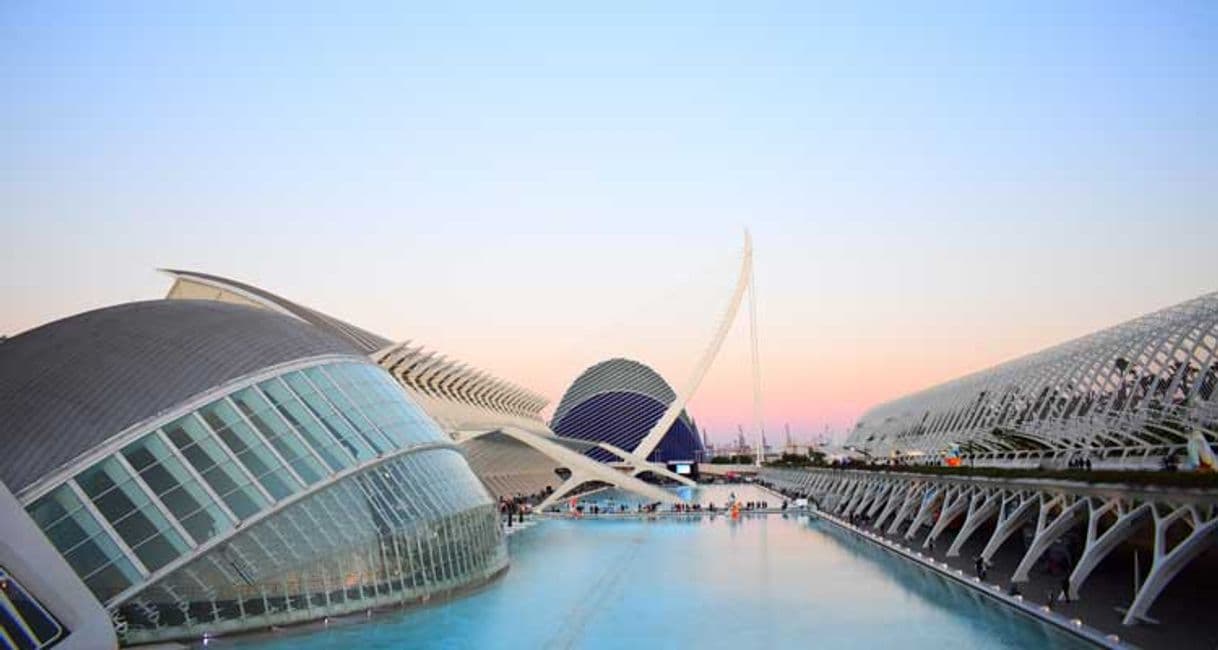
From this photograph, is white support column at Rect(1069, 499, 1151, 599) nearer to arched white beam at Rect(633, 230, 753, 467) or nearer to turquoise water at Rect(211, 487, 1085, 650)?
turquoise water at Rect(211, 487, 1085, 650)

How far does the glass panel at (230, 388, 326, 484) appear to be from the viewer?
23.4m

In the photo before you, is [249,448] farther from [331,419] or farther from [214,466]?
[331,419]

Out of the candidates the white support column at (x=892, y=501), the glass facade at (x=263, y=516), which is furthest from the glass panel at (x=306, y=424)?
the white support column at (x=892, y=501)

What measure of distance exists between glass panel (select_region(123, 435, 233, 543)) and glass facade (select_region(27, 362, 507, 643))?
0.08 ft

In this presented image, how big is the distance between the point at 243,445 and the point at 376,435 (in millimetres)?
4413

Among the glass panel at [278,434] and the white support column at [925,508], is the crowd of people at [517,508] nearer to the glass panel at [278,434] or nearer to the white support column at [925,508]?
the white support column at [925,508]

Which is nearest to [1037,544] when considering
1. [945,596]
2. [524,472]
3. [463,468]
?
[945,596]

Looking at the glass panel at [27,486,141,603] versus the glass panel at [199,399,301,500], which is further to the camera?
the glass panel at [199,399,301,500]

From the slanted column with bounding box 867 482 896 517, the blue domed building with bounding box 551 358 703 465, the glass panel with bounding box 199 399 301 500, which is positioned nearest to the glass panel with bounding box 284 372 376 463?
the glass panel with bounding box 199 399 301 500

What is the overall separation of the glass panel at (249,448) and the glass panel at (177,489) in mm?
1318

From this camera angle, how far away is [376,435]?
1054 inches

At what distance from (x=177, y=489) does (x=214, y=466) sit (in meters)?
1.07

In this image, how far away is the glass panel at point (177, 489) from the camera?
2078 cm

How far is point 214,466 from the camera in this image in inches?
870
